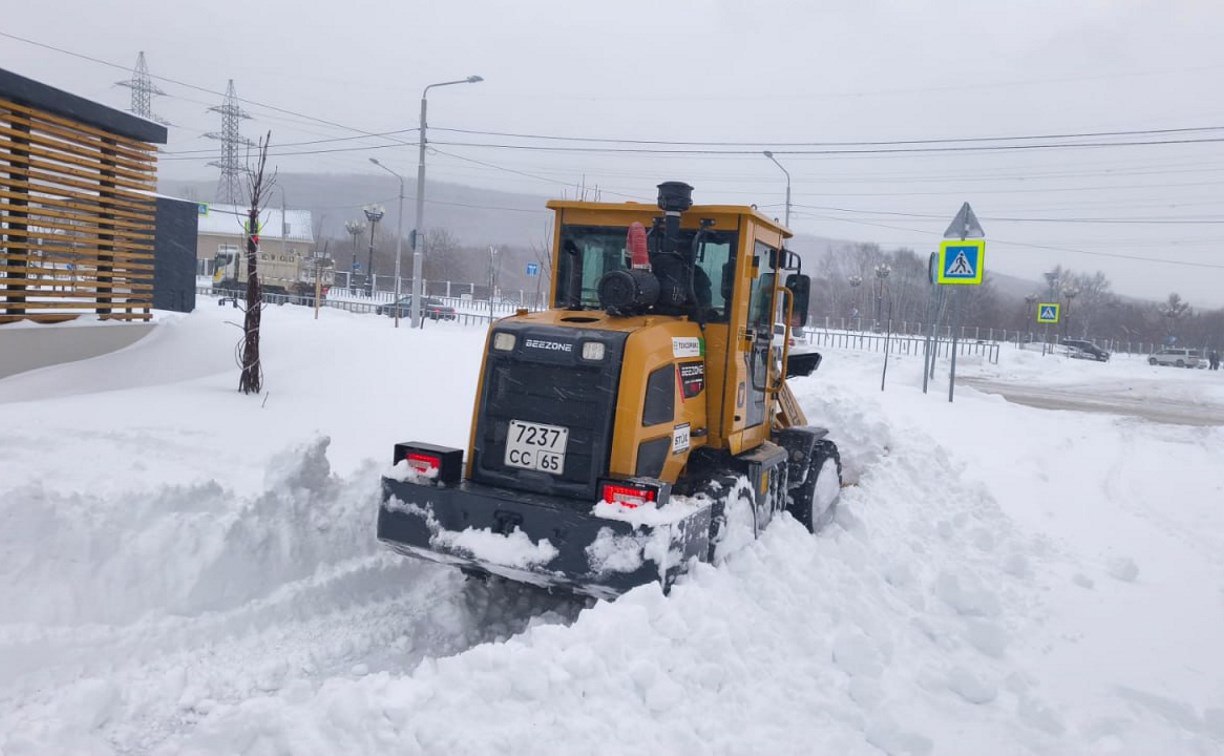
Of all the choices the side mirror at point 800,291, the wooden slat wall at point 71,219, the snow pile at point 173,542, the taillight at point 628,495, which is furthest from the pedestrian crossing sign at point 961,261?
the wooden slat wall at point 71,219

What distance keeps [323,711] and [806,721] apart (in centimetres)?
219

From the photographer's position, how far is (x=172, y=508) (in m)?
6.12

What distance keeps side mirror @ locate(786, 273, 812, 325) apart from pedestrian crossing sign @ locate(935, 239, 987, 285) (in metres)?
8.13

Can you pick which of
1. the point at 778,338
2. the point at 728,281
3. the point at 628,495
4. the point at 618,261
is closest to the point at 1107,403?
the point at 778,338

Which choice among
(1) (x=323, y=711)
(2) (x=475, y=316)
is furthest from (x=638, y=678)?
(2) (x=475, y=316)

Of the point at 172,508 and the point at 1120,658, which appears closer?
the point at 1120,658

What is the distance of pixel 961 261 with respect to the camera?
14.5 m

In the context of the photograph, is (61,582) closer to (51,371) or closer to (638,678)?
(638,678)

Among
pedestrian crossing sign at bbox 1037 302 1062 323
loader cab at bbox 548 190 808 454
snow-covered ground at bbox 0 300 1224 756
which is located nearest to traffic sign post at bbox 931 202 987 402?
snow-covered ground at bbox 0 300 1224 756

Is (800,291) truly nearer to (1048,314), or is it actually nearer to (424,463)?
(424,463)

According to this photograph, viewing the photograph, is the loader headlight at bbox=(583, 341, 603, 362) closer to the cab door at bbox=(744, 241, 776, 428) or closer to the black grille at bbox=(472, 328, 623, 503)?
the black grille at bbox=(472, 328, 623, 503)

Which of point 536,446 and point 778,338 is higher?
point 778,338

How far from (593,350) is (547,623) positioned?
1.72m

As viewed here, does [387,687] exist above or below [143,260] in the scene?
below
